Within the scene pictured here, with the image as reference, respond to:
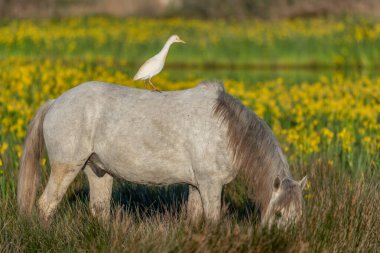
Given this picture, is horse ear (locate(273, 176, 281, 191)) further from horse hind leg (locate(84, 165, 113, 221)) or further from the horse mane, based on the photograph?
horse hind leg (locate(84, 165, 113, 221))

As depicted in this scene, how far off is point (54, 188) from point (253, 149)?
66.3 inches

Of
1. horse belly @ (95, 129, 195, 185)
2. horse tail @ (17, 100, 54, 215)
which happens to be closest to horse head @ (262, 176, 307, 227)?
horse belly @ (95, 129, 195, 185)

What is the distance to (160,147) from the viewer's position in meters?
5.65

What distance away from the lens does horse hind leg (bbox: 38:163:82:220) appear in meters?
6.00

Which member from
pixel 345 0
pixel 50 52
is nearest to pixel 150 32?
pixel 50 52

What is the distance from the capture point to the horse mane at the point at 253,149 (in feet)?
17.4

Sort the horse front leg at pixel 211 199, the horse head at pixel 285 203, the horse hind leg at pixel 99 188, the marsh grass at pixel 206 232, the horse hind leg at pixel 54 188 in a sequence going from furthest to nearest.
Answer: the horse hind leg at pixel 99 188 → the horse hind leg at pixel 54 188 → the horse front leg at pixel 211 199 → the horse head at pixel 285 203 → the marsh grass at pixel 206 232

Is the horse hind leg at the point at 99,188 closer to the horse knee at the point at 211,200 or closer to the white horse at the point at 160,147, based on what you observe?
the white horse at the point at 160,147

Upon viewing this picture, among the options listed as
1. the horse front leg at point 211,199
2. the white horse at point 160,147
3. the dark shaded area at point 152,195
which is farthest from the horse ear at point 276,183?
the dark shaded area at point 152,195

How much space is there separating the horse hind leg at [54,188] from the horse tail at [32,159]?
0.20 meters

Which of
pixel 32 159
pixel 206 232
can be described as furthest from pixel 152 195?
pixel 206 232

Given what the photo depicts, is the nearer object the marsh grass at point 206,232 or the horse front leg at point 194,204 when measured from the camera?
the marsh grass at point 206,232

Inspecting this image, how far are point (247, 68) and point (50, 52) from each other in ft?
21.3

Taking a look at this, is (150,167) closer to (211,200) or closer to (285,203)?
(211,200)
